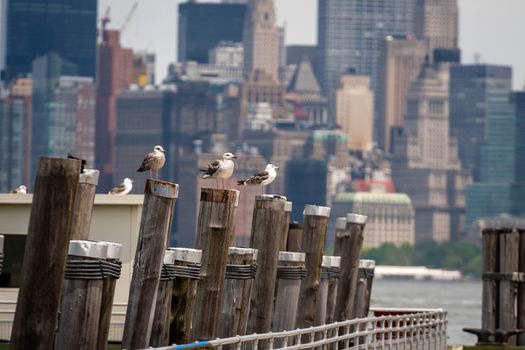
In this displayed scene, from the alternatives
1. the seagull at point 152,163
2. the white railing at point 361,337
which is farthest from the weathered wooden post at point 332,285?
the seagull at point 152,163

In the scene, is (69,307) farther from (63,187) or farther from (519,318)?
(519,318)

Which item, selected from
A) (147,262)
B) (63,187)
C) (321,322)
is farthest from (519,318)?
(63,187)

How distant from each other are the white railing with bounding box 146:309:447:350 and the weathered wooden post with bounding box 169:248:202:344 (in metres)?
0.58

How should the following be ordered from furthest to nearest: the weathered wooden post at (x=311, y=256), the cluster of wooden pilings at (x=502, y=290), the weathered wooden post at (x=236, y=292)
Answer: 1. the cluster of wooden pilings at (x=502, y=290)
2. the weathered wooden post at (x=311, y=256)
3. the weathered wooden post at (x=236, y=292)

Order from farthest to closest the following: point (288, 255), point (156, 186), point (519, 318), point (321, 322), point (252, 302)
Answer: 1. point (519, 318)
2. point (321, 322)
3. point (288, 255)
4. point (252, 302)
5. point (156, 186)

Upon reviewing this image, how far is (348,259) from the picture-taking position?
3475cm

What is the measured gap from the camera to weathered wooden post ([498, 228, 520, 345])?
41.7 m

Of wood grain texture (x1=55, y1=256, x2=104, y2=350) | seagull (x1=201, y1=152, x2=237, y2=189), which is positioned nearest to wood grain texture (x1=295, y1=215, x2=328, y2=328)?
seagull (x1=201, y1=152, x2=237, y2=189)

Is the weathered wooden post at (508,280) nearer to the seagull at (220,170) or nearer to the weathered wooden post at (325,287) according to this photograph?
the weathered wooden post at (325,287)

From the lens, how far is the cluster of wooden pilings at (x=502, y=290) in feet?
136

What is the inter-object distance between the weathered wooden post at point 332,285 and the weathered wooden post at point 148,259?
1216 centimetres

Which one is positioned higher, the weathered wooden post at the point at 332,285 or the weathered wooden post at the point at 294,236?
the weathered wooden post at the point at 294,236

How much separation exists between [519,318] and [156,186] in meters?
21.4

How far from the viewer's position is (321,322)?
3238 centimetres
